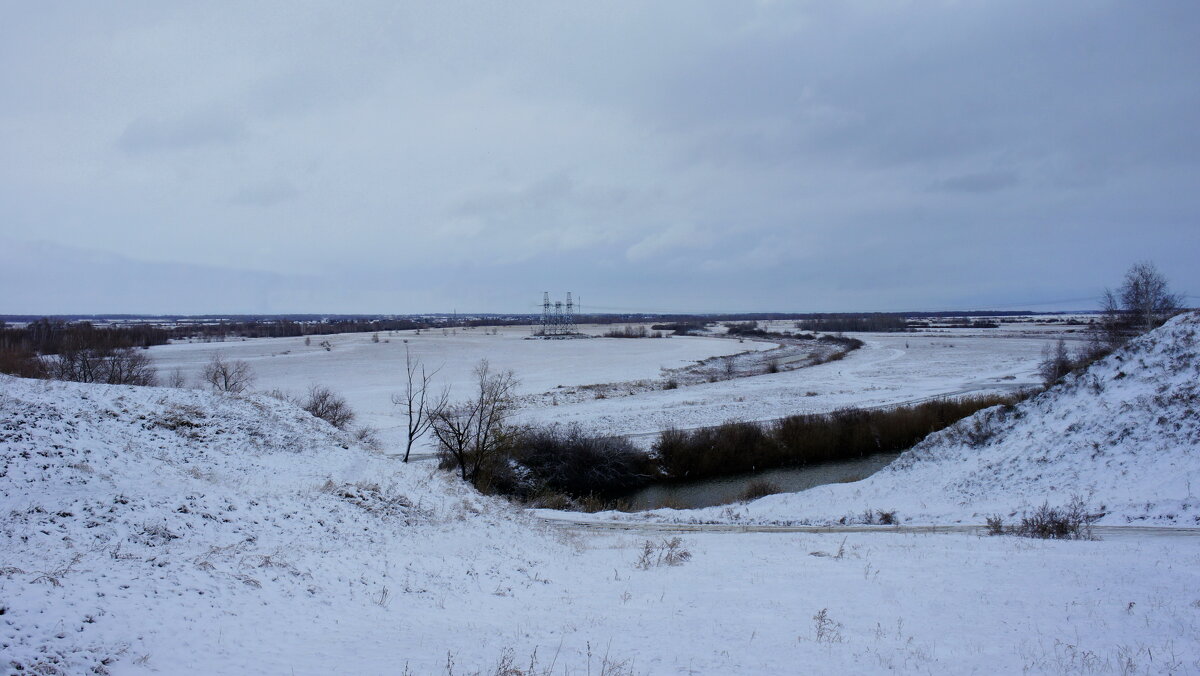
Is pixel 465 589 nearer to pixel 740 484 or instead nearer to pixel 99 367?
pixel 740 484

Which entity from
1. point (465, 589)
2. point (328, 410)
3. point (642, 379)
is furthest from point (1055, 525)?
point (642, 379)

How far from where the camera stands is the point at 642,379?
2035 inches

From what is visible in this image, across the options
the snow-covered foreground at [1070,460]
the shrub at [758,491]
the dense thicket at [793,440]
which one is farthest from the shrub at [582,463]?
the snow-covered foreground at [1070,460]

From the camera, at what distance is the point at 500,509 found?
15.4m

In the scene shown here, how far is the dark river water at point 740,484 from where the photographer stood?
24938 mm

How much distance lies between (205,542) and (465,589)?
4.30m

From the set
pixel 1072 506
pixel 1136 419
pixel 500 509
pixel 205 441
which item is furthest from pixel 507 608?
pixel 1136 419

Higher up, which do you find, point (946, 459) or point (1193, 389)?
point (1193, 389)

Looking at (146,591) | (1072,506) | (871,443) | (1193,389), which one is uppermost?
(1193,389)

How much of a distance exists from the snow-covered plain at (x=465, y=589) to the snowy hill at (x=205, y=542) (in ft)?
0.13

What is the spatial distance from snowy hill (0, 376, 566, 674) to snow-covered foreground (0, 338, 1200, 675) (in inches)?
1.5

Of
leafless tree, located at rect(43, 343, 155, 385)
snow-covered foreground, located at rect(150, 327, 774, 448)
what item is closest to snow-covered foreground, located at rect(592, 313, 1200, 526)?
snow-covered foreground, located at rect(150, 327, 774, 448)

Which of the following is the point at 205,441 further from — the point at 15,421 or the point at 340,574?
the point at 340,574

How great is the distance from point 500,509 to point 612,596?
25.0 feet
